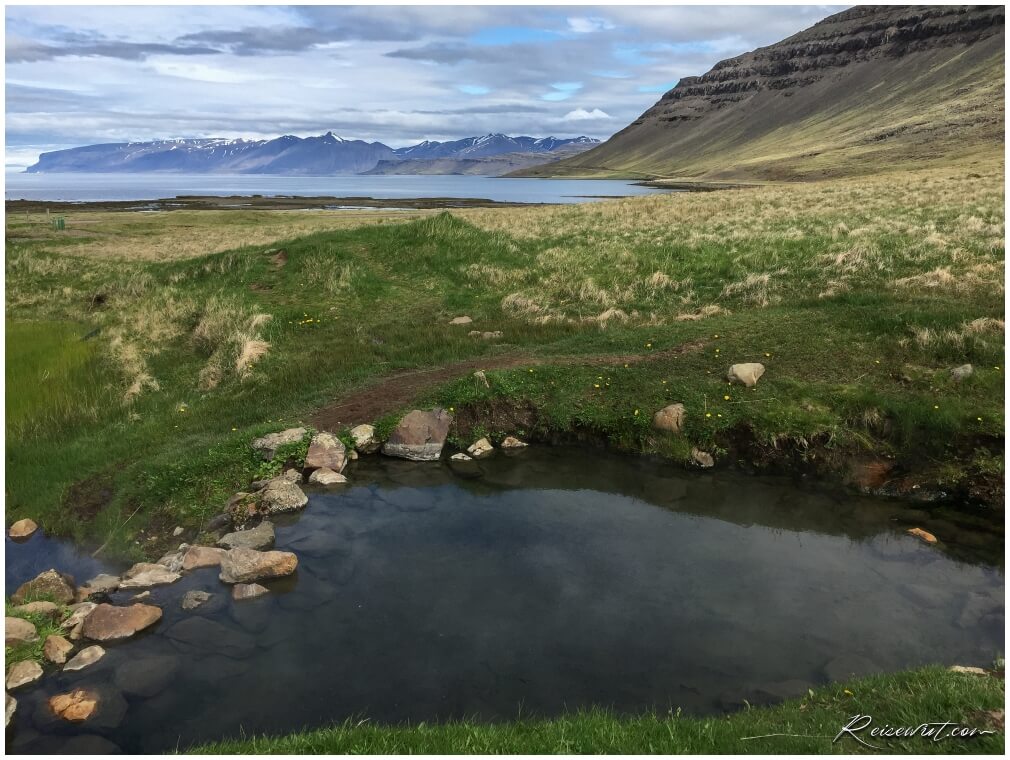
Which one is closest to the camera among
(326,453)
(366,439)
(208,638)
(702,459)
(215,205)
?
(208,638)

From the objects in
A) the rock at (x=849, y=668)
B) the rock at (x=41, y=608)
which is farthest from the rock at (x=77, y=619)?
the rock at (x=849, y=668)

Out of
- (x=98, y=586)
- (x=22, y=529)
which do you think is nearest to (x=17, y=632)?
(x=98, y=586)

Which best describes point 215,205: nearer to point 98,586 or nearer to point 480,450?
point 480,450

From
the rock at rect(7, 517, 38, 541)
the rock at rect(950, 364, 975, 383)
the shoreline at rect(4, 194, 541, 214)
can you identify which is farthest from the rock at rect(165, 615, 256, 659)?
the shoreline at rect(4, 194, 541, 214)

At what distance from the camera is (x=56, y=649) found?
9.26 metres

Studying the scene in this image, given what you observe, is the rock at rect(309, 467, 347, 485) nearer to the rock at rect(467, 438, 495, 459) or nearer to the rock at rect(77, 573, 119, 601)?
the rock at rect(467, 438, 495, 459)

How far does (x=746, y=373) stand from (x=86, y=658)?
1559 cm

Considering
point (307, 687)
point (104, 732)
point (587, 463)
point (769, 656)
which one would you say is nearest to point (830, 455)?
point (587, 463)

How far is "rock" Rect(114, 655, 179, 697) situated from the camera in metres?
8.70

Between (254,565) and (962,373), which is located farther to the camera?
(962,373)

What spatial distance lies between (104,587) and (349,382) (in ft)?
31.2

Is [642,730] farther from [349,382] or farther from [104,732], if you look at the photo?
[349,382]

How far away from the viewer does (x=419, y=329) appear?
24047mm

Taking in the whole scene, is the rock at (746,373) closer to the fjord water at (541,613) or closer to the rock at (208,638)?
the fjord water at (541,613)
